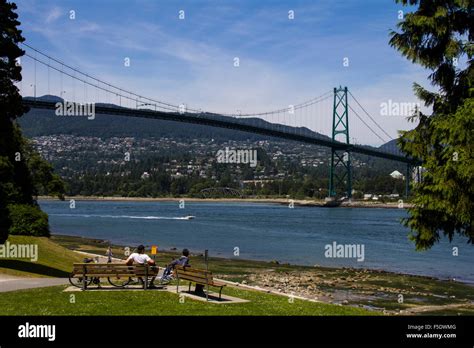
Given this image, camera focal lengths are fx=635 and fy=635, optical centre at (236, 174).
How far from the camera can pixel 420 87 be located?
47.7 feet

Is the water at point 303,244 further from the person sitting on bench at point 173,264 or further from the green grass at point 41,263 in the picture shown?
the person sitting on bench at point 173,264

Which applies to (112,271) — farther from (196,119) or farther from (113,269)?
(196,119)

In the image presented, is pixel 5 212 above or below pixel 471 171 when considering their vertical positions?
below

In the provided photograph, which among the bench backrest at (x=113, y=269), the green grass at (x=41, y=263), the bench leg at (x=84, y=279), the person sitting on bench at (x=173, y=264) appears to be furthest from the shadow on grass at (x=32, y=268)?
the bench leg at (x=84, y=279)

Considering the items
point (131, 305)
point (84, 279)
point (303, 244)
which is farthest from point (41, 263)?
point (303, 244)

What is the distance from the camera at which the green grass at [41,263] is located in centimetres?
1819

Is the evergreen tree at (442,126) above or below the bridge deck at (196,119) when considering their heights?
below

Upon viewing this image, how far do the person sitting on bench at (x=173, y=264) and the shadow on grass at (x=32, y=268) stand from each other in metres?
5.12

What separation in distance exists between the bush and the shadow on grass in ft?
19.8

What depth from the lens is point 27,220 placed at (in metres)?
26.1

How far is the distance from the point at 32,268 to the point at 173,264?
620cm
